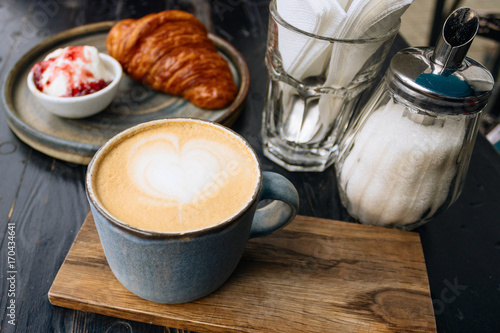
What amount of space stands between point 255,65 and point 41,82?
1.64 ft

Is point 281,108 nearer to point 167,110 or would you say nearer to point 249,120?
point 249,120

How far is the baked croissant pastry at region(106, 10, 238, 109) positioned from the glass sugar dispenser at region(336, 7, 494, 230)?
13.9 inches

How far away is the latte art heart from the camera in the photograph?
473 millimetres

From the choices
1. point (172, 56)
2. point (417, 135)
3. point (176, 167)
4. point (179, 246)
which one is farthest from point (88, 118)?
point (417, 135)

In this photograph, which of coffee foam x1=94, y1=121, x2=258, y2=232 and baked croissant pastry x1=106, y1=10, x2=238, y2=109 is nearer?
coffee foam x1=94, y1=121, x2=258, y2=232

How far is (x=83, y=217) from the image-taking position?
64 centimetres

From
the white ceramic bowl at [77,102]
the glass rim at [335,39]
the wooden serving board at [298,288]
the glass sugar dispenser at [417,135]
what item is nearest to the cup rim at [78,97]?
the white ceramic bowl at [77,102]

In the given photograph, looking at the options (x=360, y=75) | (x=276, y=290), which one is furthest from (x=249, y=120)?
(x=276, y=290)

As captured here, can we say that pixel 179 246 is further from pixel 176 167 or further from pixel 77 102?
pixel 77 102

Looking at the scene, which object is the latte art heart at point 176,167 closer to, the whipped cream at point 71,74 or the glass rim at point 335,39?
the glass rim at point 335,39

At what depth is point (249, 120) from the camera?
861mm

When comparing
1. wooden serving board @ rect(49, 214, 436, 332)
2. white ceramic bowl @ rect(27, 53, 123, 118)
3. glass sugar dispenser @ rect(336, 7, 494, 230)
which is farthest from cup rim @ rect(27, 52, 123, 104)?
glass sugar dispenser @ rect(336, 7, 494, 230)

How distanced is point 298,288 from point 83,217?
1.18 feet

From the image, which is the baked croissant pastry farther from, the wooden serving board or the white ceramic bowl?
the wooden serving board
